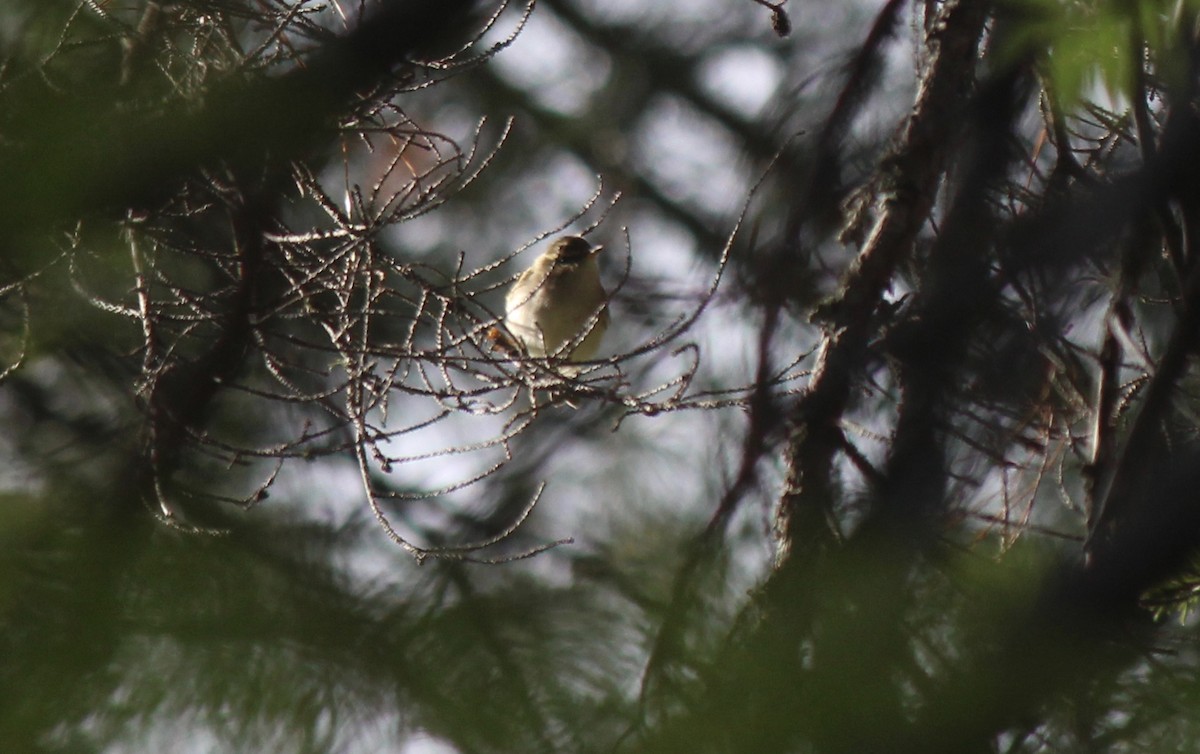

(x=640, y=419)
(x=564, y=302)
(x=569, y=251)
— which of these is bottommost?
(x=640, y=419)

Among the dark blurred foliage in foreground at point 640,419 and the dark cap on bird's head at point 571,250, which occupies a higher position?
the dark cap on bird's head at point 571,250

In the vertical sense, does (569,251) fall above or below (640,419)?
above

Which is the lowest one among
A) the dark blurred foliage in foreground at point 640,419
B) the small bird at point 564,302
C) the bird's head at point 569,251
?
the dark blurred foliage in foreground at point 640,419

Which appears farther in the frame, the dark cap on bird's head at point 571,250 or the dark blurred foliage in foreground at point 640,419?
the dark cap on bird's head at point 571,250

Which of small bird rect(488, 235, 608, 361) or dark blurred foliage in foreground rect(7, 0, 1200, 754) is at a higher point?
small bird rect(488, 235, 608, 361)

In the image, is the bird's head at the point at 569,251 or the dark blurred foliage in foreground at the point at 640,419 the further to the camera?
the bird's head at the point at 569,251

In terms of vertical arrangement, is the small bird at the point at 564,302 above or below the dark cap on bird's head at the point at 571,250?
below

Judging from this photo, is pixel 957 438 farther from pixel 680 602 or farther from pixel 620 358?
pixel 680 602

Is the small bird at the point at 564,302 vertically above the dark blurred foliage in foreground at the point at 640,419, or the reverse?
the small bird at the point at 564,302

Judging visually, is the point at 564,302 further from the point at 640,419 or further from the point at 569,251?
the point at 640,419

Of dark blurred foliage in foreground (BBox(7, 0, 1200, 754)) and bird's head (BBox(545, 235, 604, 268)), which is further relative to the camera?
bird's head (BBox(545, 235, 604, 268))

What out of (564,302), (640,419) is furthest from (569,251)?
(640,419)

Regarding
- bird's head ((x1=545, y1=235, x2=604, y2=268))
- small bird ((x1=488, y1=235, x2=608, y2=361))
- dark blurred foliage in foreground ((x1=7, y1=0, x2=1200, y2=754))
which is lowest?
dark blurred foliage in foreground ((x1=7, y1=0, x2=1200, y2=754))

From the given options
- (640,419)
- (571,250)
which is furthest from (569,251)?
(640,419)
